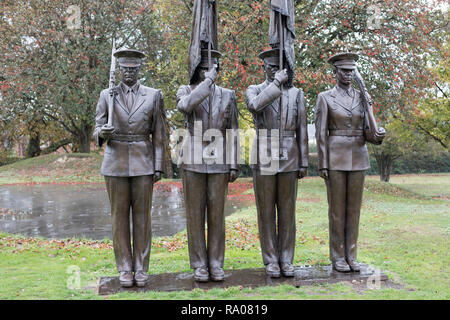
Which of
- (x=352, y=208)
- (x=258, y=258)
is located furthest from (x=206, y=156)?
(x=258, y=258)

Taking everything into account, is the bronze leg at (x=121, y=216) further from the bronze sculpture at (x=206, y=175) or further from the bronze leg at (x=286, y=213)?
the bronze leg at (x=286, y=213)

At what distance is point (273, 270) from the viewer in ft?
18.6

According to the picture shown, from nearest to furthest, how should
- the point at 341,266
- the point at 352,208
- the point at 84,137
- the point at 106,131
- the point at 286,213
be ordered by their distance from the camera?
the point at 106,131 < the point at 286,213 < the point at 341,266 < the point at 352,208 < the point at 84,137

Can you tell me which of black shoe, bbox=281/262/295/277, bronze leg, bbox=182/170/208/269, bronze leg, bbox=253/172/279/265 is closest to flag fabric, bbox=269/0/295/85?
bronze leg, bbox=253/172/279/265

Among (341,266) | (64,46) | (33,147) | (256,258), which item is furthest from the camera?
(33,147)

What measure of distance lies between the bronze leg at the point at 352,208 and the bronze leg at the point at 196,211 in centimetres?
204

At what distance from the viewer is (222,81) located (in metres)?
14.3

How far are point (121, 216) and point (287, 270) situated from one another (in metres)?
2.28

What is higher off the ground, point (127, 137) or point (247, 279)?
point (127, 137)

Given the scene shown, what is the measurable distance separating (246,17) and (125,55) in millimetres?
8711

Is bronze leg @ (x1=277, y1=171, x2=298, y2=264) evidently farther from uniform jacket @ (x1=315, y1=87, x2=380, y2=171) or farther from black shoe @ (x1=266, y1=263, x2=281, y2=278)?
uniform jacket @ (x1=315, y1=87, x2=380, y2=171)

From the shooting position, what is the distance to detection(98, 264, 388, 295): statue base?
5363mm

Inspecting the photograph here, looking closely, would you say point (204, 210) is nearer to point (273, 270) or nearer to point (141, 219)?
point (141, 219)
